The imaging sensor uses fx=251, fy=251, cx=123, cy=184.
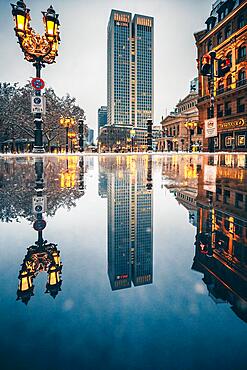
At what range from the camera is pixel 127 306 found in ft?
3.38

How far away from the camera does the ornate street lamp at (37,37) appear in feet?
45.8

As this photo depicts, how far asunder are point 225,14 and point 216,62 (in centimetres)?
1590

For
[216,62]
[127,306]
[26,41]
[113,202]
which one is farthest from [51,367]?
[216,62]

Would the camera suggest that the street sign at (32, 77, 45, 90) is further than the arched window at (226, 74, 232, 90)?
No

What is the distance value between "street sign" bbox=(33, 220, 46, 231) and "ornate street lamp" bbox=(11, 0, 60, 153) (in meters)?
15.6

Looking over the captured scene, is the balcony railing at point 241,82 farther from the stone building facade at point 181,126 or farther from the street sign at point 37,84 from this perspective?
the stone building facade at point 181,126

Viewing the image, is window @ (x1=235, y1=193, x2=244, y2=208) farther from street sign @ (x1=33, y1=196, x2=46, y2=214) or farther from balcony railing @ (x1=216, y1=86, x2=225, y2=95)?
balcony railing @ (x1=216, y1=86, x2=225, y2=95)

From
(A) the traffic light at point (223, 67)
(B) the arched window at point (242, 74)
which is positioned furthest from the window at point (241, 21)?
(A) the traffic light at point (223, 67)

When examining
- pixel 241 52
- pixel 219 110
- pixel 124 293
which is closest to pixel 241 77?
pixel 241 52

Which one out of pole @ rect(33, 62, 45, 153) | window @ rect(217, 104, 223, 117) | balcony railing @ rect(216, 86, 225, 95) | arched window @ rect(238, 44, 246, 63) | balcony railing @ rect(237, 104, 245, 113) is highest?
arched window @ rect(238, 44, 246, 63)

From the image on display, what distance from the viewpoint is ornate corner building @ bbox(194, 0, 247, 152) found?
97.7 feet

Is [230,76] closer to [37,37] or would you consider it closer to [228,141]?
[228,141]

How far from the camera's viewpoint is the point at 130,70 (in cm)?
17575

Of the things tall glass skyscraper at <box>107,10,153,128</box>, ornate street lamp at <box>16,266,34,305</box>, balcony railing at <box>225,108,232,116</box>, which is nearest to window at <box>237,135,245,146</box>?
balcony railing at <box>225,108,232,116</box>
